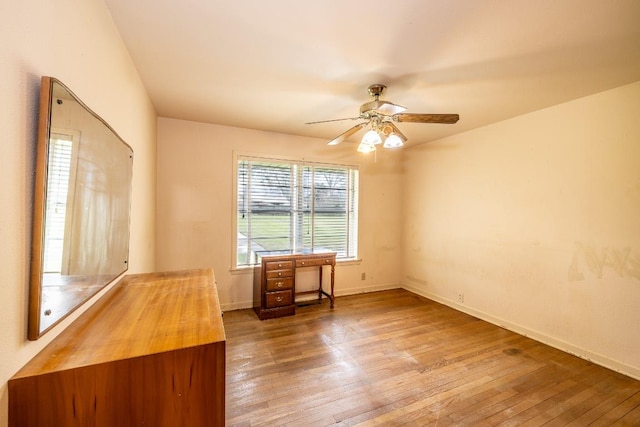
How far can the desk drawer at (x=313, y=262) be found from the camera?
12.0ft

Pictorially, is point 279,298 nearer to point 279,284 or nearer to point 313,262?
point 279,284

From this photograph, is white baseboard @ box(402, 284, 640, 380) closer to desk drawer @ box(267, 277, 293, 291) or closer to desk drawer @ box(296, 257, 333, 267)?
desk drawer @ box(296, 257, 333, 267)

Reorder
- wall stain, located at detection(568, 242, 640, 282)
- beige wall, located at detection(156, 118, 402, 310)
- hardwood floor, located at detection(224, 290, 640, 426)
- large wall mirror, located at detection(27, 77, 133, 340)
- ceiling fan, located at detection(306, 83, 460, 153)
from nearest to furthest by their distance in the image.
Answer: large wall mirror, located at detection(27, 77, 133, 340), hardwood floor, located at detection(224, 290, 640, 426), ceiling fan, located at detection(306, 83, 460, 153), wall stain, located at detection(568, 242, 640, 282), beige wall, located at detection(156, 118, 402, 310)

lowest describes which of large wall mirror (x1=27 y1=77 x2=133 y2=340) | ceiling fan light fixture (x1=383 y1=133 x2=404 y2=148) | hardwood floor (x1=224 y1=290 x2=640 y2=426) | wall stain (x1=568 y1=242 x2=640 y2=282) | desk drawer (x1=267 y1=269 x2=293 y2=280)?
hardwood floor (x1=224 y1=290 x2=640 y2=426)

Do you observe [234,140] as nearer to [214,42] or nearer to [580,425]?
[214,42]

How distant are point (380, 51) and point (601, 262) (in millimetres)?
2803

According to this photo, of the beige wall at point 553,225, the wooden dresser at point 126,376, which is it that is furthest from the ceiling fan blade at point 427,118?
the wooden dresser at point 126,376

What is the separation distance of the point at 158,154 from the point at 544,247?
181 inches

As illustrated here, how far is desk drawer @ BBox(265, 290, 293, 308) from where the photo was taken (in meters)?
3.38

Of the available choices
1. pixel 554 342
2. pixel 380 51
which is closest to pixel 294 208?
pixel 380 51

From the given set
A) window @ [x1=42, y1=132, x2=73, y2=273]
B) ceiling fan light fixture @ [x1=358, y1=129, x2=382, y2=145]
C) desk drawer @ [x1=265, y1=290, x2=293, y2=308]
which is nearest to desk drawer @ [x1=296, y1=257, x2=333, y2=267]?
desk drawer @ [x1=265, y1=290, x2=293, y2=308]

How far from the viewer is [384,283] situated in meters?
4.65

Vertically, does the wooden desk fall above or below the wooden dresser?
below

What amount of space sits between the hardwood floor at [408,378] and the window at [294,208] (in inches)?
Result: 44.1
